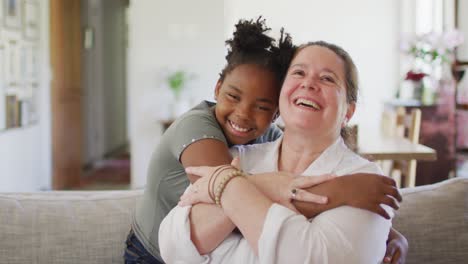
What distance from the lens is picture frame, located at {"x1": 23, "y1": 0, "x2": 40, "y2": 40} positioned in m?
5.58

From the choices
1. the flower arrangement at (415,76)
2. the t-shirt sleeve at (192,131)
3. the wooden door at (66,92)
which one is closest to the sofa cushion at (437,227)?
the t-shirt sleeve at (192,131)

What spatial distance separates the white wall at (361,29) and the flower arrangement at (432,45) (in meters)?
1.99

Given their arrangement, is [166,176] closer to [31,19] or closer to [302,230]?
[302,230]

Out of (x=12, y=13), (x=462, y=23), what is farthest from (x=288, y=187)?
(x=462, y=23)

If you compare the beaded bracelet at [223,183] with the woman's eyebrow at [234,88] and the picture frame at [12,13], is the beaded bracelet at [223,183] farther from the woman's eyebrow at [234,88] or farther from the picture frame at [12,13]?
the picture frame at [12,13]

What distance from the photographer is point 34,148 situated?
19.6 ft

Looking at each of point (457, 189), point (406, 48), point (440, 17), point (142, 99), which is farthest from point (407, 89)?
point (457, 189)

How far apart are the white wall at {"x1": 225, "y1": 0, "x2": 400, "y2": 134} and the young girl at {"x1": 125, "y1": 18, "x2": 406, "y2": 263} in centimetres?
582

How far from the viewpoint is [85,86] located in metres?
8.09

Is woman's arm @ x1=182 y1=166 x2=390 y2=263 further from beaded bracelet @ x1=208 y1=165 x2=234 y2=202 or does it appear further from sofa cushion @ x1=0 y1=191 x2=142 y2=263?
sofa cushion @ x1=0 y1=191 x2=142 y2=263

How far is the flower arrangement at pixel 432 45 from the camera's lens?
523 centimetres

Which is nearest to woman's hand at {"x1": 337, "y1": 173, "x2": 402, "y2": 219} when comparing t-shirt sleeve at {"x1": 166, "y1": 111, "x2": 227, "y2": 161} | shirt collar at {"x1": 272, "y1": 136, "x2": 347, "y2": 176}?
shirt collar at {"x1": 272, "y1": 136, "x2": 347, "y2": 176}

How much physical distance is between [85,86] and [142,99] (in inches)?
81.1

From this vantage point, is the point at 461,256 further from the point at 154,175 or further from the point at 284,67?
the point at 154,175
